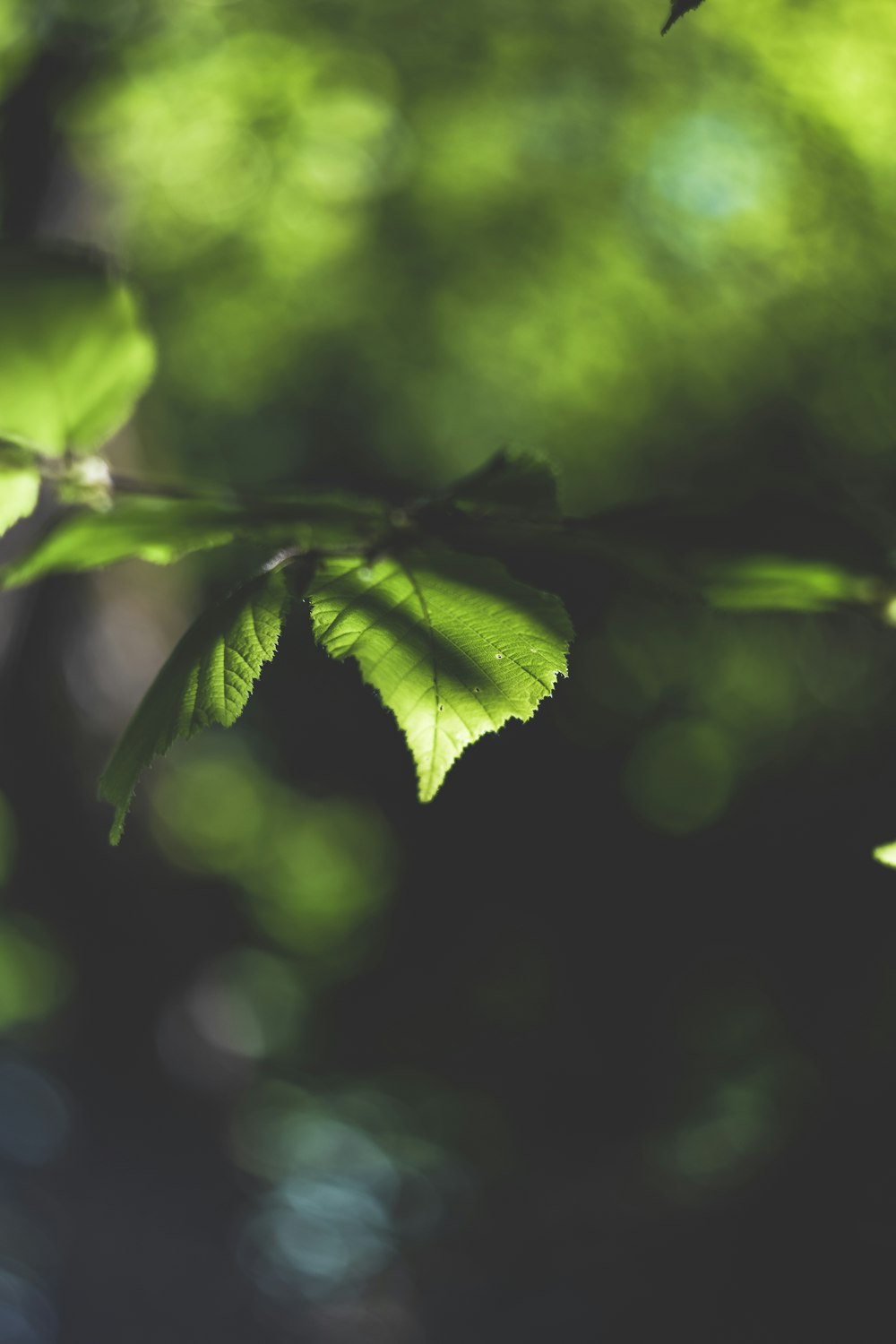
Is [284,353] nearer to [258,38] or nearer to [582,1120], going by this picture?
[258,38]

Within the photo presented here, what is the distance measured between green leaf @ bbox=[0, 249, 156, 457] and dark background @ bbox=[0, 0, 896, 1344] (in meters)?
2.49

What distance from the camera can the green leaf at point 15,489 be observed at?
2.57ft

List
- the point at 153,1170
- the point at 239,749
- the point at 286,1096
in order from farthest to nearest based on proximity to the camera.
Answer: the point at 239,749 → the point at 286,1096 → the point at 153,1170

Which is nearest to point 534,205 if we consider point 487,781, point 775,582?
point 487,781

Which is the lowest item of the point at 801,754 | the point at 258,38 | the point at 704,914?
the point at 704,914

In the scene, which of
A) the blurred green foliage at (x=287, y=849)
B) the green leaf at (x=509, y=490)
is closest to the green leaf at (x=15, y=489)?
the green leaf at (x=509, y=490)

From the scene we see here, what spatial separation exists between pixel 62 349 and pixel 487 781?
20.1 feet

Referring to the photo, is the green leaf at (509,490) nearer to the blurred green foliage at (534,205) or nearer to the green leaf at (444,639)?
the green leaf at (444,639)

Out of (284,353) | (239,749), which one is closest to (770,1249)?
(239,749)

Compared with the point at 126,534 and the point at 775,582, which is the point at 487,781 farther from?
the point at 126,534

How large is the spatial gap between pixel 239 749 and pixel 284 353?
10.6 feet

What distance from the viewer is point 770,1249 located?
471 cm

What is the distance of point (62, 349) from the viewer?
783mm

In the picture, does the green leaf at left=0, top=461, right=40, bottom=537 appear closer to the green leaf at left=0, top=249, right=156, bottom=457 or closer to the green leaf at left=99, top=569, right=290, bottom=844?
the green leaf at left=0, top=249, right=156, bottom=457
